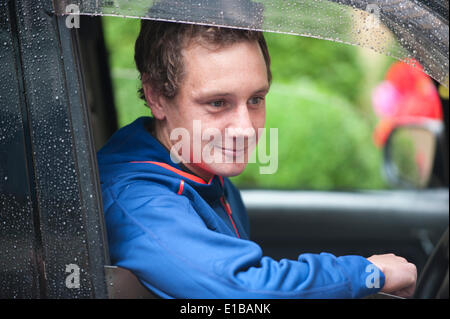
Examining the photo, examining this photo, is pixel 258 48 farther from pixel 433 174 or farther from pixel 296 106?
pixel 296 106

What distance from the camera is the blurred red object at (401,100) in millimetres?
6582

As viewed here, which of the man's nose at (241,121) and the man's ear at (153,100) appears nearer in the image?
the man's nose at (241,121)

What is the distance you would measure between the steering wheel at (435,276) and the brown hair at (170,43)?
842 millimetres

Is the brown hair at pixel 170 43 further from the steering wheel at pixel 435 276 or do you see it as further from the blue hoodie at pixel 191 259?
the steering wheel at pixel 435 276

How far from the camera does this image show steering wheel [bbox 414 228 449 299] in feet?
5.98

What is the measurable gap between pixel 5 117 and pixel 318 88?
6593 millimetres

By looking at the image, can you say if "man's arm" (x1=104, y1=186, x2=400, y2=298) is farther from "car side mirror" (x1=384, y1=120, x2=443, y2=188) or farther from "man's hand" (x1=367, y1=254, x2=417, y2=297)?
"car side mirror" (x1=384, y1=120, x2=443, y2=188)

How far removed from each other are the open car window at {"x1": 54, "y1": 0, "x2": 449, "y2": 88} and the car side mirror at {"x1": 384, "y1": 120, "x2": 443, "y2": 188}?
2.82 metres

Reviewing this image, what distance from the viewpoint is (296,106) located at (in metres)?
6.50

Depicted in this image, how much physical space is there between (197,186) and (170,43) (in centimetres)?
38

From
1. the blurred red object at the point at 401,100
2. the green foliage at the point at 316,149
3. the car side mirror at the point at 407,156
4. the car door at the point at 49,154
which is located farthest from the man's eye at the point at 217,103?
the blurred red object at the point at 401,100

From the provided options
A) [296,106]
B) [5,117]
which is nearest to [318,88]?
[296,106]

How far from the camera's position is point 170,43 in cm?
152

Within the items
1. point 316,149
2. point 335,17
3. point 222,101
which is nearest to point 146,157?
point 222,101
